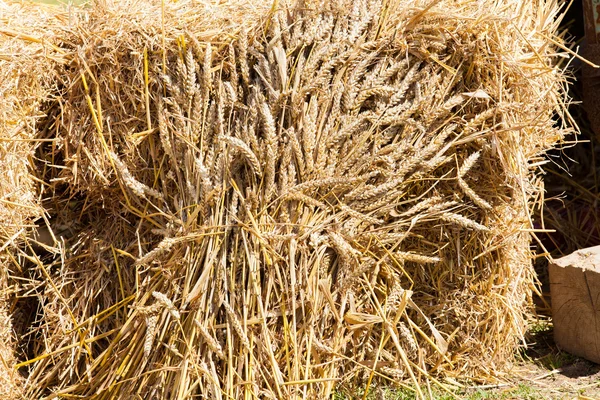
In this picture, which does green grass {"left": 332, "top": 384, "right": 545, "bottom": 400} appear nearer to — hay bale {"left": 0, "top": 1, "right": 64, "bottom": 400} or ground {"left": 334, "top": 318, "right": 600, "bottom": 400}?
ground {"left": 334, "top": 318, "right": 600, "bottom": 400}

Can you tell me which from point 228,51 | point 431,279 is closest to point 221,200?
point 228,51

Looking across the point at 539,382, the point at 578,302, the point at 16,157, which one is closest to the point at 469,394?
the point at 539,382

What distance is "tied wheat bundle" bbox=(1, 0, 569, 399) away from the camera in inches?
92.2

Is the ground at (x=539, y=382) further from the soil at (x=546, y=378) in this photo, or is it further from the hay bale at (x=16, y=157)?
the hay bale at (x=16, y=157)

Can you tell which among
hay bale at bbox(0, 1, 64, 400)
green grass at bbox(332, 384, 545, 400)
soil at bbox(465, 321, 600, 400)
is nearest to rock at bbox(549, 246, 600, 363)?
soil at bbox(465, 321, 600, 400)

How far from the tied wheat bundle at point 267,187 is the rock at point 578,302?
17.8 inches

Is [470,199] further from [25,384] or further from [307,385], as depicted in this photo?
[25,384]

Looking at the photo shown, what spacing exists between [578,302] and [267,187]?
58.3 inches

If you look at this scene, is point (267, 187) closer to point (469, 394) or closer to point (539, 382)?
point (469, 394)

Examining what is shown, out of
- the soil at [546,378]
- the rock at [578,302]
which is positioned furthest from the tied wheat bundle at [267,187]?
the rock at [578,302]

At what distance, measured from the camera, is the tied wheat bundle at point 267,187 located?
7.68 ft

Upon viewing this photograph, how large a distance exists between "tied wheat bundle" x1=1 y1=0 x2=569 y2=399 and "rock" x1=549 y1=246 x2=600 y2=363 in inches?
17.8

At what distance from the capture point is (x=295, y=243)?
237cm

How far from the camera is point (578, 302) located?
299 centimetres
